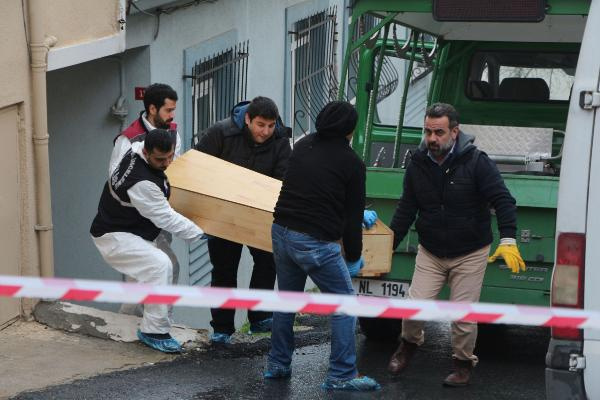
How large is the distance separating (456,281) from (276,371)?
3.79 feet

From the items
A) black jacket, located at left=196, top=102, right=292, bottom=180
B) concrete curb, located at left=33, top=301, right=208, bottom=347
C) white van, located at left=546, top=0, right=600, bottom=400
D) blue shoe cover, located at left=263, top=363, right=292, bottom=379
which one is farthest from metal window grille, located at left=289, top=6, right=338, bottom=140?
white van, located at left=546, top=0, right=600, bottom=400

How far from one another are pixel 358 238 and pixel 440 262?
685 mm

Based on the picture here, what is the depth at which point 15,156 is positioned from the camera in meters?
7.61

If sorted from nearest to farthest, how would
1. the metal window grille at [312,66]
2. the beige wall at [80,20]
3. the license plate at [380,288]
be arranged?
the license plate at [380,288]
the beige wall at [80,20]
the metal window grille at [312,66]

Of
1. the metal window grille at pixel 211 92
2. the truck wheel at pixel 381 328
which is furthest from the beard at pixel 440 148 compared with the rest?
the metal window grille at pixel 211 92

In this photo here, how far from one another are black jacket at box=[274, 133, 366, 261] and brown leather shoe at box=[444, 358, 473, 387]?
1147 mm

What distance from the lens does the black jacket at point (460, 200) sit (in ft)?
22.6

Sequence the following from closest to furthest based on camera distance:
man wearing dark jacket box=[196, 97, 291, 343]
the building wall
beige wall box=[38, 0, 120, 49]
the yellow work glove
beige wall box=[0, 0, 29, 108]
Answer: the yellow work glove
beige wall box=[0, 0, 29, 108]
man wearing dark jacket box=[196, 97, 291, 343]
beige wall box=[38, 0, 120, 49]
the building wall

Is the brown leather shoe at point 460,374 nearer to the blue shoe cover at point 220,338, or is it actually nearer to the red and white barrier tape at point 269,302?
the blue shoe cover at point 220,338

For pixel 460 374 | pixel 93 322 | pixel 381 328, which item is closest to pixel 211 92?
pixel 381 328

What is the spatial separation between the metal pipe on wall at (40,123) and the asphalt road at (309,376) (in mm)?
1228

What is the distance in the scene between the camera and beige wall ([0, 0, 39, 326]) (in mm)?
7445

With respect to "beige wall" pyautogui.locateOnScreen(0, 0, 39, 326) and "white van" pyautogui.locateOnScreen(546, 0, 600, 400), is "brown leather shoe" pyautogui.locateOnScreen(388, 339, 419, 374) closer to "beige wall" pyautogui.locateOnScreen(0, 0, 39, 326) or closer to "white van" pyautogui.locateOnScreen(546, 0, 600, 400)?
"white van" pyautogui.locateOnScreen(546, 0, 600, 400)

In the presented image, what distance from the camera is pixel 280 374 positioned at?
7145 millimetres
